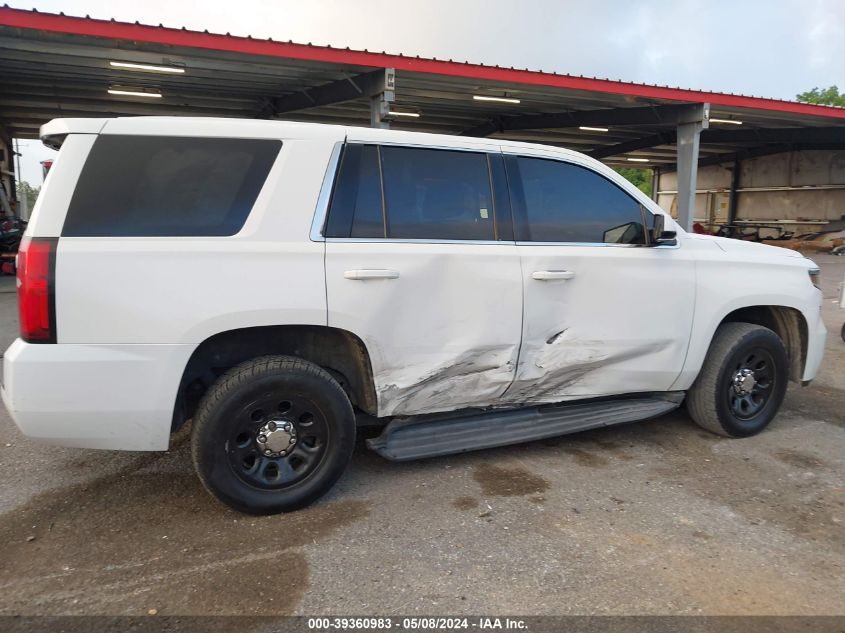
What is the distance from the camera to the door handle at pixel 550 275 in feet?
11.6

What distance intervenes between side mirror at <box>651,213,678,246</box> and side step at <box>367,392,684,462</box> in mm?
1074

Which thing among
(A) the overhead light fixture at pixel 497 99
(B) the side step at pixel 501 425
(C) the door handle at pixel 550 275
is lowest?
(B) the side step at pixel 501 425

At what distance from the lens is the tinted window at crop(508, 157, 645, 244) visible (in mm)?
3688

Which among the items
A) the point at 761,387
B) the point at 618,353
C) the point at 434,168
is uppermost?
the point at 434,168

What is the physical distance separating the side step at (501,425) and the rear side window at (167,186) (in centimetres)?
146

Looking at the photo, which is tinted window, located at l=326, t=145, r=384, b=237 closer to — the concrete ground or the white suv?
the white suv

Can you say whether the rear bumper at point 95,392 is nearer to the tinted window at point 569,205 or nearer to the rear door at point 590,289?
the rear door at point 590,289

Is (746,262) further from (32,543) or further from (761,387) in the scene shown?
(32,543)

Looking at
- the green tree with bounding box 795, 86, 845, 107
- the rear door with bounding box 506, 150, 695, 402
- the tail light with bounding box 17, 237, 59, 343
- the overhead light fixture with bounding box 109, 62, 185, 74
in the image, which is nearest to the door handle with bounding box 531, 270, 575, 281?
the rear door with bounding box 506, 150, 695, 402

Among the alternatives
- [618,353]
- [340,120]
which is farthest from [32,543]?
[340,120]

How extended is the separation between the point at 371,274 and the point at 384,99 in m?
9.91

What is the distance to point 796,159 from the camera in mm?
26375

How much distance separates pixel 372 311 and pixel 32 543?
75.9 inches

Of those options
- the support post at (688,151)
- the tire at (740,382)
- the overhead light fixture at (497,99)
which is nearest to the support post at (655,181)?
the support post at (688,151)
